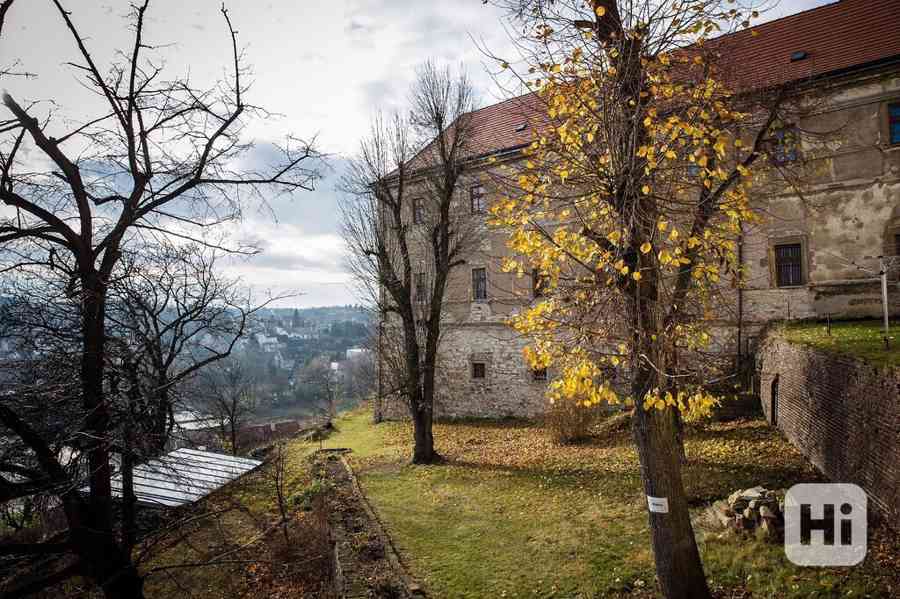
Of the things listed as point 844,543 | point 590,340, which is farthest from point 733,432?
point 590,340

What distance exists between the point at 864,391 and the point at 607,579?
176 inches

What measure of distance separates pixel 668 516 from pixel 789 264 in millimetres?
12365

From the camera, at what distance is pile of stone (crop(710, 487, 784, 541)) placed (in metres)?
6.25

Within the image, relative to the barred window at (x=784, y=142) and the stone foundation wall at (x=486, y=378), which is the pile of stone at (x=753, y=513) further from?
the stone foundation wall at (x=486, y=378)

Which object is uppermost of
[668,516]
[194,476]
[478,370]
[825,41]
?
[825,41]

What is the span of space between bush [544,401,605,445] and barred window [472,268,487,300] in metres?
6.89

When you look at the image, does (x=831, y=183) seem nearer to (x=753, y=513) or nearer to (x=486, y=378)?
(x=753, y=513)

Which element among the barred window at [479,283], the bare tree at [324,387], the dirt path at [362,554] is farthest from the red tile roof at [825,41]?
the bare tree at [324,387]

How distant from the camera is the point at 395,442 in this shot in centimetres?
1802

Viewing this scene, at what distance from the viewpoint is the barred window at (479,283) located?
65.6 ft

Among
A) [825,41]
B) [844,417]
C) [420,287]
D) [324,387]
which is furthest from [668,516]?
[324,387]

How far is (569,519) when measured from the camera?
817cm

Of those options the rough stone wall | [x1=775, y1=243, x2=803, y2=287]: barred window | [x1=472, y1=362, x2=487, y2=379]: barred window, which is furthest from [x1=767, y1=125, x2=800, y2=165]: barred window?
[x1=472, y1=362, x2=487, y2=379]: barred window

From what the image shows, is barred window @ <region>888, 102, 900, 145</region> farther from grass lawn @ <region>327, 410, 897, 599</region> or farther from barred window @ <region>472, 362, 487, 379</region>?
barred window @ <region>472, 362, 487, 379</region>
